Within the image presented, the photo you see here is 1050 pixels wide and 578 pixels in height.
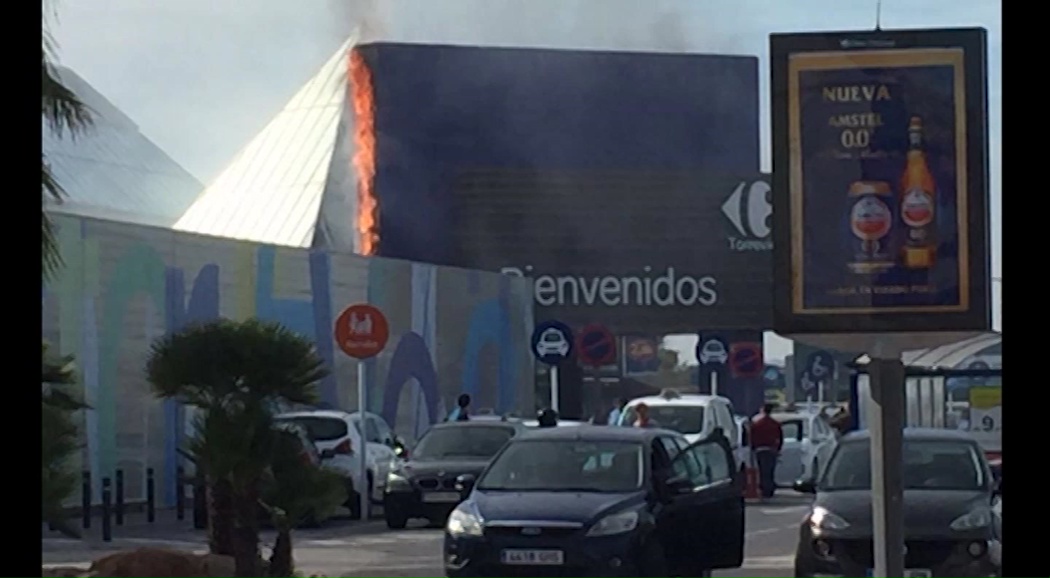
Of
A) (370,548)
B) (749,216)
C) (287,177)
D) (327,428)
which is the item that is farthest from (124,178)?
(370,548)

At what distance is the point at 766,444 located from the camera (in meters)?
31.6

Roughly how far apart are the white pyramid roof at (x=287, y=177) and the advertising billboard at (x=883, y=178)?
34898mm

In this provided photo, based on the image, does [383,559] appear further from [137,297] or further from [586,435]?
[137,297]

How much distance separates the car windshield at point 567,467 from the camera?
Result: 15656 millimetres

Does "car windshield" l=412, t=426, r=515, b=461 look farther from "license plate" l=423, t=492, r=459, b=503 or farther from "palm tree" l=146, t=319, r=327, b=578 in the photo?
"palm tree" l=146, t=319, r=327, b=578

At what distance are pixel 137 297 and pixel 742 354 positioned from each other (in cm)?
1418

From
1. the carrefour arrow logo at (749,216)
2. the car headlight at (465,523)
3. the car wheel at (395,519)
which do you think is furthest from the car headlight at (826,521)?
the carrefour arrow logo at (749,216)

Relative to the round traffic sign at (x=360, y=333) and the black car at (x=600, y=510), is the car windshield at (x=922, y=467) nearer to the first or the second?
the black car at (x=600, y=510)

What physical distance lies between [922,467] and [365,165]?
104 ft

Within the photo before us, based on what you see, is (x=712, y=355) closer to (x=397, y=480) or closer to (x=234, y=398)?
(x=397, y=480)

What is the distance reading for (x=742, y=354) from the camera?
3766 centimetres

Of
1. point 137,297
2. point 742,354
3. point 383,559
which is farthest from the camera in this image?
point 742,354

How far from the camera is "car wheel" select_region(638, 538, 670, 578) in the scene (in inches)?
580
